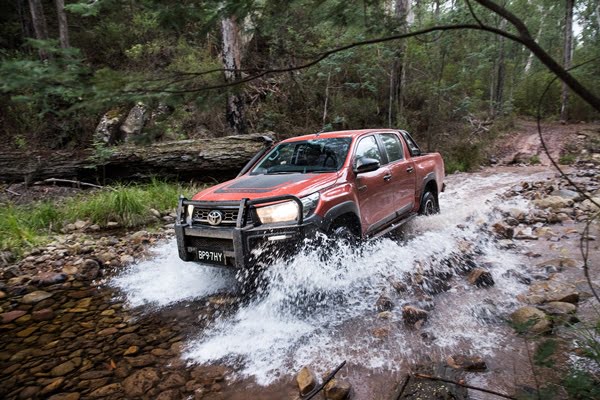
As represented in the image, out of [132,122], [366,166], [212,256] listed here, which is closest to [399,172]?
[366,166]

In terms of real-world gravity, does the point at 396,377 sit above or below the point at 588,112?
below

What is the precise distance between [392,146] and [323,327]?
3397 mm

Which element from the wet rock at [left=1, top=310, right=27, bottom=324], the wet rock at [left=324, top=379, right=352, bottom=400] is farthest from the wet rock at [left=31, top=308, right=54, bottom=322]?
the wet rock at [left=324, top=379, right=352, bottom=400]

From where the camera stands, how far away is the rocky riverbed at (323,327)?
274 cm

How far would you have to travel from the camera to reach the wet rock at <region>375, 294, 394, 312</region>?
12.3ft

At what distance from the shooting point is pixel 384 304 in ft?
12.4

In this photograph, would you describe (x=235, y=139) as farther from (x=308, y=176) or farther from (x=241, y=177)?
(x=308, y=176)

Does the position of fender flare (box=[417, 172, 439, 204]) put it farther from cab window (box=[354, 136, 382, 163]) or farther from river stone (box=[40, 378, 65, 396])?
river stone (box=[40, 378, 65, 396])

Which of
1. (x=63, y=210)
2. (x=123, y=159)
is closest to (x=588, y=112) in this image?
(x=123, y=159)

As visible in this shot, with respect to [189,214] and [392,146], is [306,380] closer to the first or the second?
[189,214]

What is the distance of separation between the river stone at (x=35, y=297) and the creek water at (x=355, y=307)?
80 cm

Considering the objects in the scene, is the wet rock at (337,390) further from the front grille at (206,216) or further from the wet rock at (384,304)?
the front grille at (206,216)

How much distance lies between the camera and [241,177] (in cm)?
514

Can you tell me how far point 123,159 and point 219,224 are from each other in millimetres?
6496
